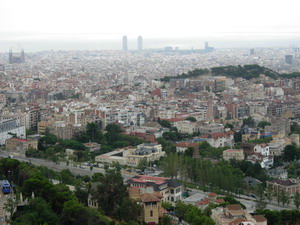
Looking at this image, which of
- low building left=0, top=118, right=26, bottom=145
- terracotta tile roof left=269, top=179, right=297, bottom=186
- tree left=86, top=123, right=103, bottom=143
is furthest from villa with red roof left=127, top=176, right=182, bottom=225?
low building left=0, top=118, right=26, bottom=145

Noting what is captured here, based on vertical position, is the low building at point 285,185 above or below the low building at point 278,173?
above

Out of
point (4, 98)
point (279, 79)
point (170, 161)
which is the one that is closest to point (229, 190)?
point (170, 161)

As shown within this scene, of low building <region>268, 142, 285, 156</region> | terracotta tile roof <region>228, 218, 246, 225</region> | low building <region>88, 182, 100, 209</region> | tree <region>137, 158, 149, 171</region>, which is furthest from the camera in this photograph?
low building <region>268, 142, 285, 156</region>

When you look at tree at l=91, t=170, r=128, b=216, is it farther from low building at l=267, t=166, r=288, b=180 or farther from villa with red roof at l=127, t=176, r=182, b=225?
low building at l=267, t=166, r=288, b=180

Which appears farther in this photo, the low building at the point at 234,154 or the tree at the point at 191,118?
the tree at the point at 191,118

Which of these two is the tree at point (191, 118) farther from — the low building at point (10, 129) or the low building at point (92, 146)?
the low building at point (10, 129)

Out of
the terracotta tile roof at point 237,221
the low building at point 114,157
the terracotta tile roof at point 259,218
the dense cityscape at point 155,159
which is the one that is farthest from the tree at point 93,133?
the terracotta tile roof at point 237,221

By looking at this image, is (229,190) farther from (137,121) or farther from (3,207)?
(137,121)
